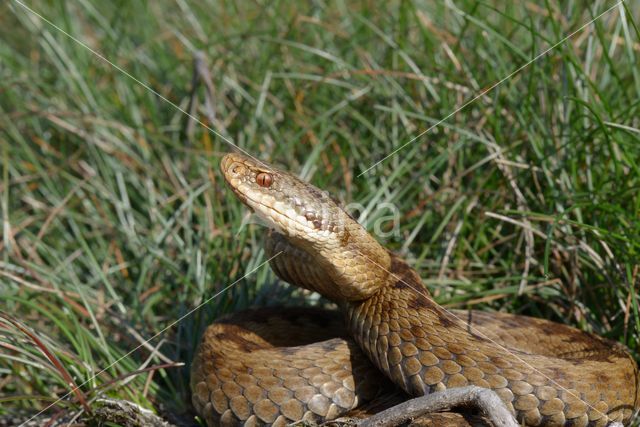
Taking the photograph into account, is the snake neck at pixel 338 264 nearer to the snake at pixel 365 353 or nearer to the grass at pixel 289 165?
the snake at pixel 365 353

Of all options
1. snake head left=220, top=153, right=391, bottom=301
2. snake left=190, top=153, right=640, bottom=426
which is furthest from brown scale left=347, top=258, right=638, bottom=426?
snake head left=220, top=153, right=391, bottom=301

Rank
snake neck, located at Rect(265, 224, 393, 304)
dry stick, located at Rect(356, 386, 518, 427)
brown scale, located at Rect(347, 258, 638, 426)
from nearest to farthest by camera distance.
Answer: dry stick, located at Rect(356, 386, 518, 427) < brown scale, located at Rect(347, 258, 638, 426) < snake neck, located at Rect(265, 224, 393, 304)

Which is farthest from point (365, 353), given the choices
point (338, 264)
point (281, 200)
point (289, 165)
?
point (289, 165)

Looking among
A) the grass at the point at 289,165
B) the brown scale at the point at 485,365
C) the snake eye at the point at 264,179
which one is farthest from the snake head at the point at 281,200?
the grass at the point at 289,165

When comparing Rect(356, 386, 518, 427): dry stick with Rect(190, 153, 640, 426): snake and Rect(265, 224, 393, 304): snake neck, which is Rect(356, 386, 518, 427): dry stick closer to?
Rect(190, 153, 640, 426): snake

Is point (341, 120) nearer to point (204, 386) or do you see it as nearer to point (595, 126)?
point (595, 126)

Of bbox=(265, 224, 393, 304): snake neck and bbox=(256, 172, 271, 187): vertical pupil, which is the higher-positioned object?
bbox=(256, 172, 271, 187): vertical pupil

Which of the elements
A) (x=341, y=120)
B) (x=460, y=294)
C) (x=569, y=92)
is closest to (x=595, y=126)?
(x=569, y=92)
